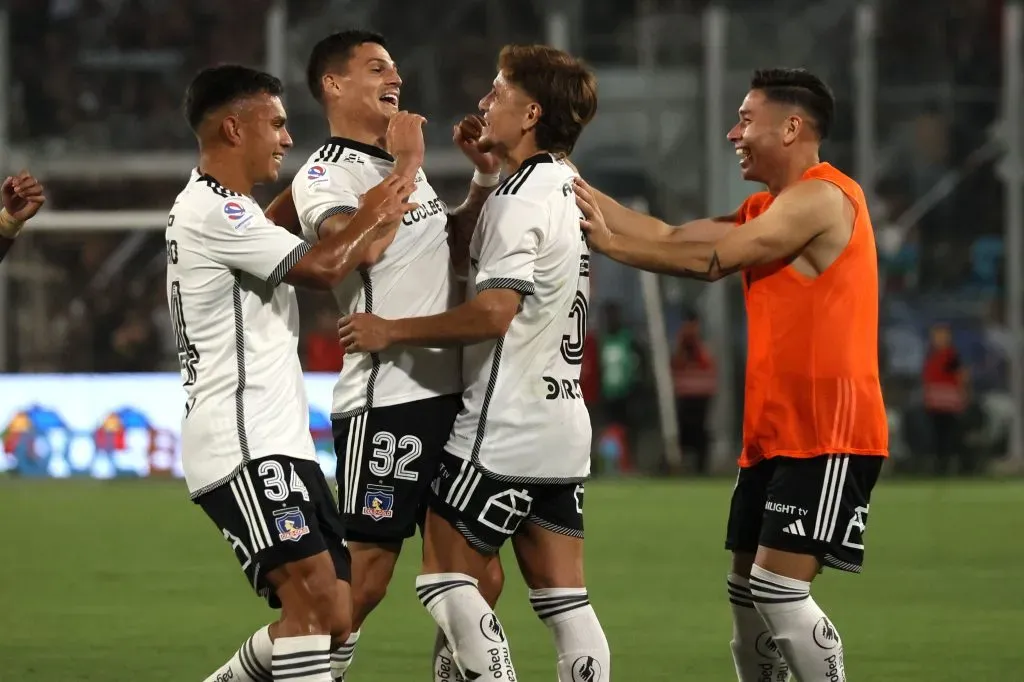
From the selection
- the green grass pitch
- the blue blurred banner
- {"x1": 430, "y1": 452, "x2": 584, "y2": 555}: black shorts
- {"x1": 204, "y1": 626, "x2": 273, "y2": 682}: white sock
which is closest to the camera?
{"x1": 204, "y1": 626, "x2": 273, "y2": 682}: white sock

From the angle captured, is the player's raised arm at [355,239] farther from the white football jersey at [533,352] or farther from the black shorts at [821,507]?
the black shorts at [821,507]

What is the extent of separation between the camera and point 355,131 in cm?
548

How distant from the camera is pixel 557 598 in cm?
509

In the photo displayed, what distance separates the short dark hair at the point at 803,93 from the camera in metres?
5.50

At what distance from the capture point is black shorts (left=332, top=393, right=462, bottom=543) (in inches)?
202

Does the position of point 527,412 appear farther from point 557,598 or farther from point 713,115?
point 713,115

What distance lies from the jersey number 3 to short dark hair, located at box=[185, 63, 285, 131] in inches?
20.9

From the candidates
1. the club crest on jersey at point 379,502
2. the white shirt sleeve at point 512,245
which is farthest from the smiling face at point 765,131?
the club crest on jersey at point 379,502

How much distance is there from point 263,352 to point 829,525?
1874 millimetres

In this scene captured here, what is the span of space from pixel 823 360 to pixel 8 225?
2.69 m

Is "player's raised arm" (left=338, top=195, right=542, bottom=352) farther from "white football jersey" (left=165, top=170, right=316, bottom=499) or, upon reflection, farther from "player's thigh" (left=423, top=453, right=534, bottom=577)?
"player's thigh" (left=423, top=453, right=534, bottom=577)

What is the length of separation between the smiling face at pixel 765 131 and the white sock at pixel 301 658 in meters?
2.15

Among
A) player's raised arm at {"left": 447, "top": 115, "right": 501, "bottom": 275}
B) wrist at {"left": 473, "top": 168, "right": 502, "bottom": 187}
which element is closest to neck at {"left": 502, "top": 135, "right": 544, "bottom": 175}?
player's raised arm at {"left": 447, "top": 115, "right": 501, "bottom": 275}

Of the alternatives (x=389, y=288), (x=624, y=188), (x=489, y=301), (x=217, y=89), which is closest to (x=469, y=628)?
(x=489, y=301)
